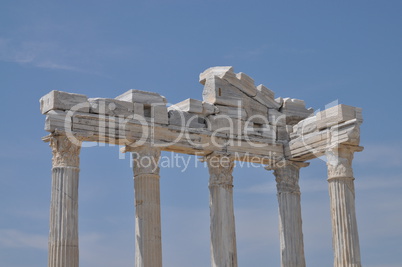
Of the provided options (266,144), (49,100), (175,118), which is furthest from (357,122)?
(49,100)

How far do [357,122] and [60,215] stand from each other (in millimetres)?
12929

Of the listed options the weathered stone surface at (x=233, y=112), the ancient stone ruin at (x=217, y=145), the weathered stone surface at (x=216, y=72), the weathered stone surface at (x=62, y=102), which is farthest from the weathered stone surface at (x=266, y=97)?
the weathered stone surface at (x=62, y=102)

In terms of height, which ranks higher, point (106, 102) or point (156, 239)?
point (106, 102)

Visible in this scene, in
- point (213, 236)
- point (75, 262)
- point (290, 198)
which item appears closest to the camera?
point (75, 262)

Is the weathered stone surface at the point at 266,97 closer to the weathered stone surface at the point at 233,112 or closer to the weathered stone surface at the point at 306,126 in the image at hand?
the weathered stone surface at the point at 233,112

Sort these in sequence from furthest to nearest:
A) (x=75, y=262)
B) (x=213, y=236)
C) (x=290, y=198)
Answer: (x=290, y=198) → (x=213, y=236) → (x=75, y=262)

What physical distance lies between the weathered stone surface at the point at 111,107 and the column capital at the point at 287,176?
7.97 metres

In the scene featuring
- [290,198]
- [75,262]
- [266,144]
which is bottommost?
[75,262]

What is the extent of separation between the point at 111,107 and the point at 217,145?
534cm

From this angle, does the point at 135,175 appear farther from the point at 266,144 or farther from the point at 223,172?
the point at 266,144

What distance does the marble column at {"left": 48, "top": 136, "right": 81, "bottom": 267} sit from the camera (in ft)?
96.0

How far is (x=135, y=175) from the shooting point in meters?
32.6

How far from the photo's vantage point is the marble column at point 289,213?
35.7 meters

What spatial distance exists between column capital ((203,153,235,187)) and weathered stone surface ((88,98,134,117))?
4.45 m
